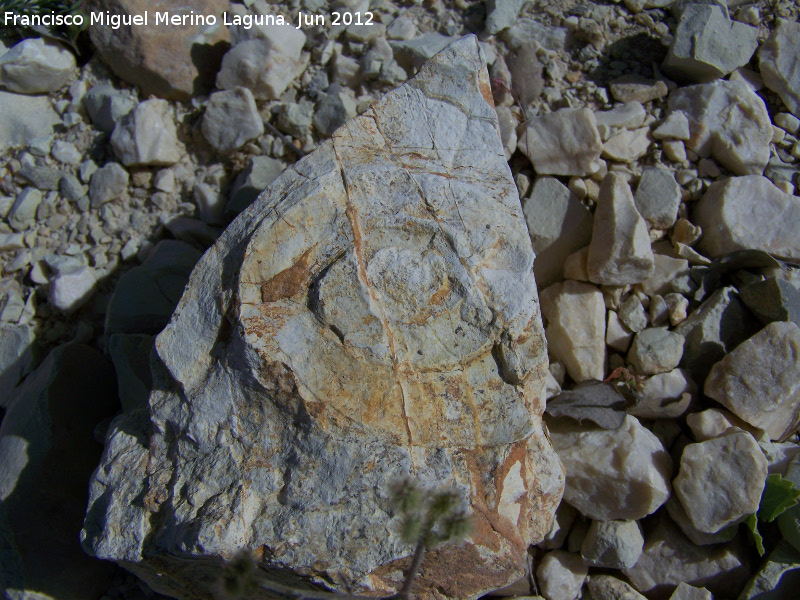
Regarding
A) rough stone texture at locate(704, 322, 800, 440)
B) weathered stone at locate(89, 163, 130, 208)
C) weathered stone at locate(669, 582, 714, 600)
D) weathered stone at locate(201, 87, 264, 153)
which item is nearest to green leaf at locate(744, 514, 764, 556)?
weathered stone at locate(669, 582, 714, 600)

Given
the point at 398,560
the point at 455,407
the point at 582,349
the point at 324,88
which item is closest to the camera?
the point at 398,560

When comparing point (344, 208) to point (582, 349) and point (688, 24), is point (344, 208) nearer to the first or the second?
point (582, 349)

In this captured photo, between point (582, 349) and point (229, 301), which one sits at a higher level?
point (229, 301)

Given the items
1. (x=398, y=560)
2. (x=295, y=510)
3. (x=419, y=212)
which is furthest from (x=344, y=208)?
(x=398, y=560)

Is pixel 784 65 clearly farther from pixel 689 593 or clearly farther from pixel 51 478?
pixel 51 478

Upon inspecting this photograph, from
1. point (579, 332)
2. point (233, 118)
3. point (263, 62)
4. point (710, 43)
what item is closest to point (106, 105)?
point (233, 118)
